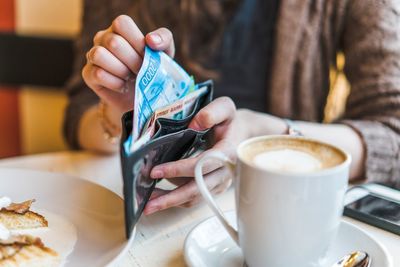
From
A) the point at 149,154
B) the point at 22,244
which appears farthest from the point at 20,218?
the point at 149,154

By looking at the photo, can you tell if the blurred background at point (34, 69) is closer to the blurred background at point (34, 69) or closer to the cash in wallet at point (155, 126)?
the blurred background at point (34, 69)

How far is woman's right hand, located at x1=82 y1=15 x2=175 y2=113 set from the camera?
0.68 meters

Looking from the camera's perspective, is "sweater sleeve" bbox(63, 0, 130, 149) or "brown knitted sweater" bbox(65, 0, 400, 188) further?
"sweater sleeve" bbox(63, 0, 130, 149)

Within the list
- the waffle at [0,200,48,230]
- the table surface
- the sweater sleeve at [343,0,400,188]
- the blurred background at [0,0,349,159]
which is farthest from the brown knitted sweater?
the waffle at [0,200,48,230]

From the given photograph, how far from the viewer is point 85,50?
120cm

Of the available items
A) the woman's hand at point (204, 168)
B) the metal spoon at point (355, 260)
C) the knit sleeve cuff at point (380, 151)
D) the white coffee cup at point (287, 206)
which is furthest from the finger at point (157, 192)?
the knit sleeve cuff at point (380, 151)

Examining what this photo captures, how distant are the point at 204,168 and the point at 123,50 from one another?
0.18 meters

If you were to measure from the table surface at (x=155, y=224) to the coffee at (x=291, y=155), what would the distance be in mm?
150

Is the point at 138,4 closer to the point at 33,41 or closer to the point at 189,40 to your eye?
the point at 189,40

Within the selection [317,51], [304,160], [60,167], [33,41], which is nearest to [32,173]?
[60,167]

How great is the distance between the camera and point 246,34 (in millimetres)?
1114

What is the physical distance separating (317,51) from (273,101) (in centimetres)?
13

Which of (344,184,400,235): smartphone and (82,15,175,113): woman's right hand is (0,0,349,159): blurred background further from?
(344,184,400,235): smartphone

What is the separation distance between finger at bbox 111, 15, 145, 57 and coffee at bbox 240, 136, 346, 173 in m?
0.22
